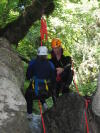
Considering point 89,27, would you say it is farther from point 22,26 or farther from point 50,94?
point 50,94

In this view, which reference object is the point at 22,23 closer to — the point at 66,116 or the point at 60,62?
the point at 60,62

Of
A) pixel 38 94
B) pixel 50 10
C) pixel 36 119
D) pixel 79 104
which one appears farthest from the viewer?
pixel 50 10

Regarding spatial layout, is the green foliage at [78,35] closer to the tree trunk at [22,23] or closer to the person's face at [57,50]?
the tree trunk at [22,23]

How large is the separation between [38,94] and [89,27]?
11.0m

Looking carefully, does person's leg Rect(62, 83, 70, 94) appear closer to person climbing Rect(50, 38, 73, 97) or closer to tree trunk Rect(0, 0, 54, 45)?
person climbing Rect(50, 38, 73, 97)

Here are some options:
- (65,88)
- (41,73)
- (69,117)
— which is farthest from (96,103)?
(41,73)

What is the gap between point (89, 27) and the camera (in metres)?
16.9

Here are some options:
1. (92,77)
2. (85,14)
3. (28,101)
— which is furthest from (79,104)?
(92,77)

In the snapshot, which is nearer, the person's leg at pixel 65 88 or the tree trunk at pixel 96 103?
the tree trunk at pixel 96 103

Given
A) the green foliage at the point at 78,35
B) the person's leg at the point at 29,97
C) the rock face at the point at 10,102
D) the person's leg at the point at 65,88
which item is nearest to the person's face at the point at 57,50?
the person's leg at the point at 65,88

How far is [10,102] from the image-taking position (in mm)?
6512

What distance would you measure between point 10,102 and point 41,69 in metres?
1.14

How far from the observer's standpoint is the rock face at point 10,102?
6.24 m

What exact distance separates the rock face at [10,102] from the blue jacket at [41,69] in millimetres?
614
